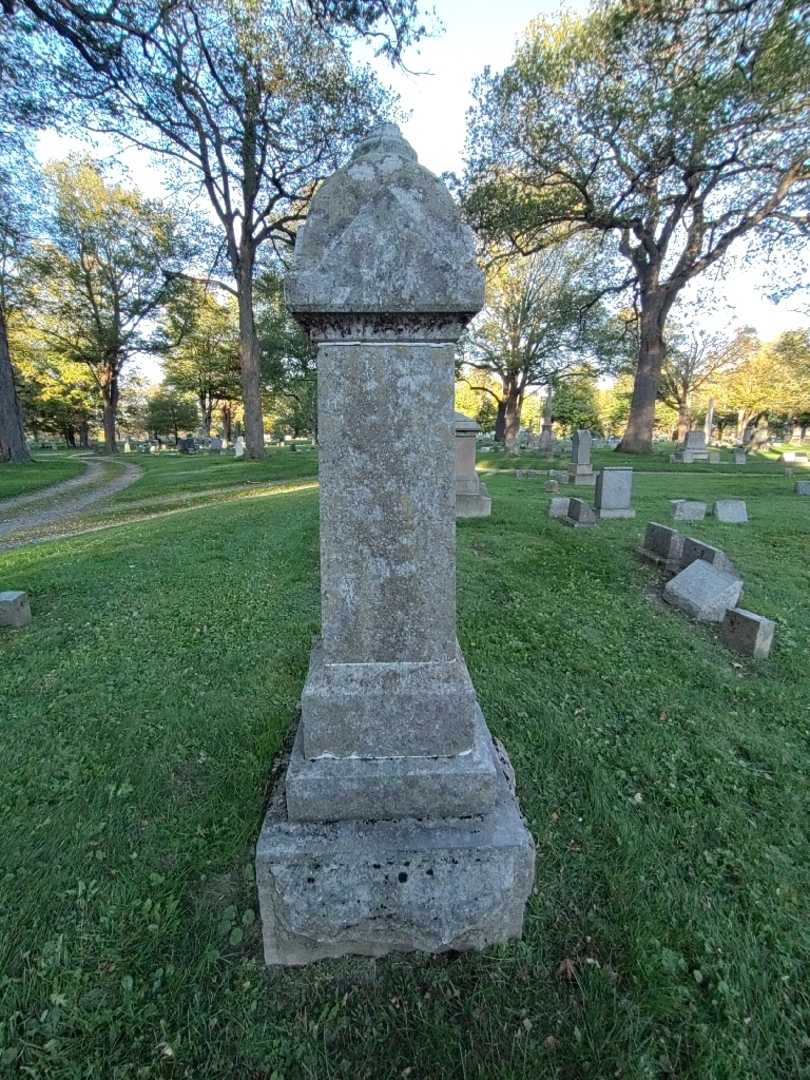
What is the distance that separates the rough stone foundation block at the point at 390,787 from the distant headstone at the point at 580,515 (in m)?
7.47

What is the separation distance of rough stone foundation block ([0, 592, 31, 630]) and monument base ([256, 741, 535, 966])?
433 cm

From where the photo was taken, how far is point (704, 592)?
5105mm

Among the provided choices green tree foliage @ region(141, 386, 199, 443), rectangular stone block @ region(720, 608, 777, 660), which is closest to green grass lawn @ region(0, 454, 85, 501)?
rectangular stone block @ region(720, 608, 777, 660)

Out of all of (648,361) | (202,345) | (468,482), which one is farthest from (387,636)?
(202,345)

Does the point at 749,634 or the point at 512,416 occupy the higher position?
the point at 512,416

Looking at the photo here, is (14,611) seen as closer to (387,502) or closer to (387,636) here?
(387,636)

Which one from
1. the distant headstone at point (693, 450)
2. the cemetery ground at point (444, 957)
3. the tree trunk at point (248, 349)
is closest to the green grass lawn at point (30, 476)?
the tree trunk at point (248, 349)

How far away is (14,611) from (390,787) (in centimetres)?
470

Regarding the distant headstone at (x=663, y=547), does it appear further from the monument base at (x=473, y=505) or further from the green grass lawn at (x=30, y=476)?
the green grass lawn at (x=30, y=476)

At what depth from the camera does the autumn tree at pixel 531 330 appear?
27.3 m

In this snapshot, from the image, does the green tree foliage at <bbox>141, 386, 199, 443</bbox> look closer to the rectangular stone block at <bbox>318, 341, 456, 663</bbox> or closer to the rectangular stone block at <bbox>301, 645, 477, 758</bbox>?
the rectangular stone block at <bbox>318, 341, 456, 663</bbox>

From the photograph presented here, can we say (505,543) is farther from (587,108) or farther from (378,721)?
(587,108)

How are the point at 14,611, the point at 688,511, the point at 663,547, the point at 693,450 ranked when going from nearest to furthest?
the point at 14,611 < the point at 663,547 < the point at 688,511 < the point at 693,450

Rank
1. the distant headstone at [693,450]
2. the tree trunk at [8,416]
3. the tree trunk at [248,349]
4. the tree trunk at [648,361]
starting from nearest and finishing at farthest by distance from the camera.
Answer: the tree trunk at [8,416]
the tree trunk at [248,349]
the tree trunk at [648,361]
the distant headstone at [693,450]
